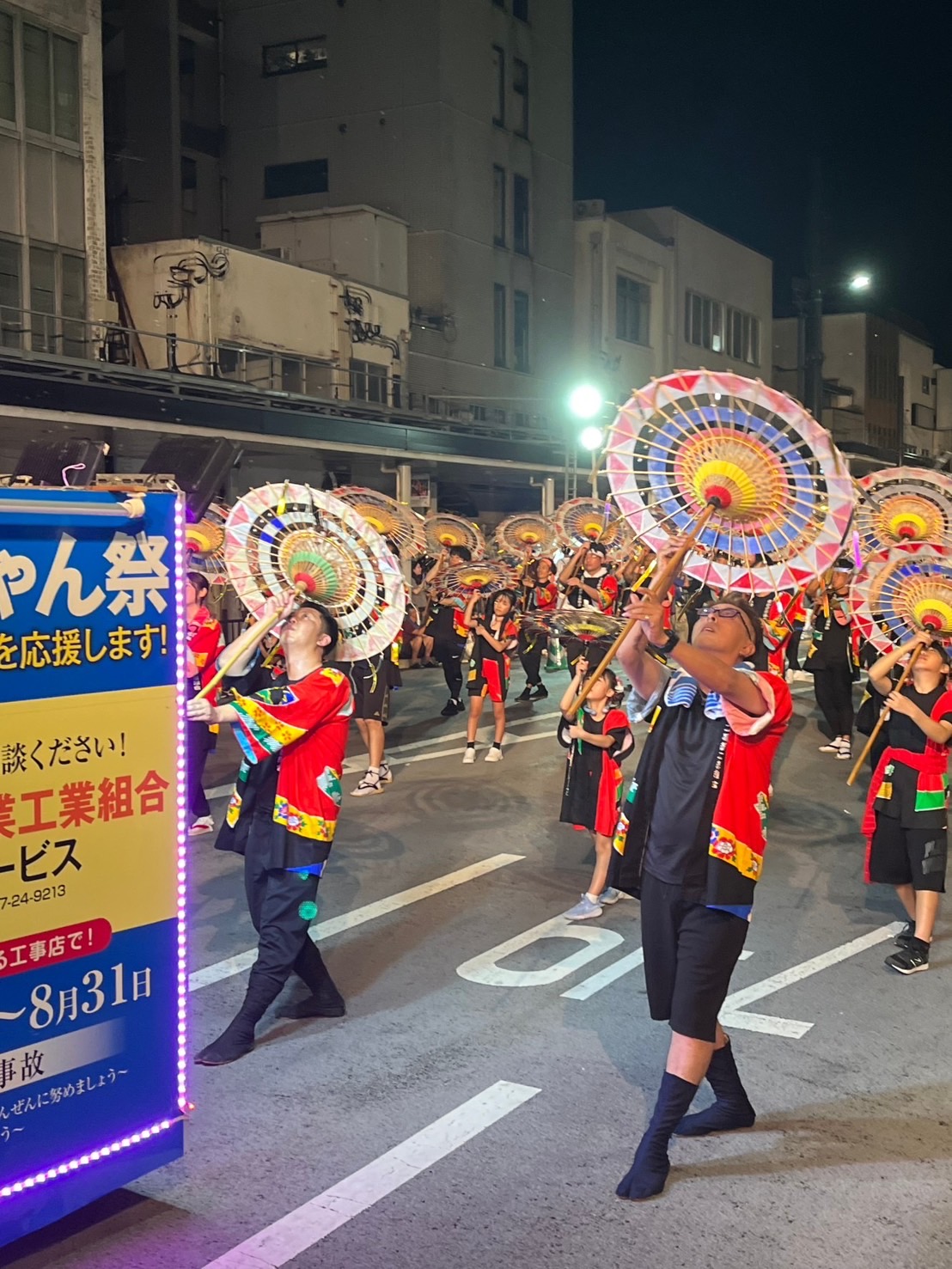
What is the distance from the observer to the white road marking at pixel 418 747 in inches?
431

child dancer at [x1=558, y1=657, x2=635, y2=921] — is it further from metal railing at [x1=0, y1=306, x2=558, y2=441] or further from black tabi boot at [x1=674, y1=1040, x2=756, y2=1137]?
metal railing at [x1=0, y1=306, x2=558, y2=441]

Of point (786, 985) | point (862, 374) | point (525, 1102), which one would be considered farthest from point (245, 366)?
point (862, 374)

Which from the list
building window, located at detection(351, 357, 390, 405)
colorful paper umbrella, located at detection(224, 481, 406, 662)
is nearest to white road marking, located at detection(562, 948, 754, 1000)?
colorful paper umbrella, located at detection(224, 481, 406, 662)

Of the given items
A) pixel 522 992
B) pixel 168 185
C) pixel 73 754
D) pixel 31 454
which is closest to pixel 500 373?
pixel 168 185

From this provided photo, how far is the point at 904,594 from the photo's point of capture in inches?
308

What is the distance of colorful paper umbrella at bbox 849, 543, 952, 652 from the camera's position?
7.55m

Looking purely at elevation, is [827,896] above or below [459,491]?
below

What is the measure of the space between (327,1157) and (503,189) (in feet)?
112

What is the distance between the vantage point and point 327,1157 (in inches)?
177

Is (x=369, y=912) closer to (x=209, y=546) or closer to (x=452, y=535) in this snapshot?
(x=209, y=546)

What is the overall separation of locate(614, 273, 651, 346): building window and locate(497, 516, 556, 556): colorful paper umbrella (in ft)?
61.0

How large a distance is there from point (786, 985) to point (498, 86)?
33.3m

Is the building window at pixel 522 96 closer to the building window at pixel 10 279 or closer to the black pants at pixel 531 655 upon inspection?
the building window at pixel 10 279

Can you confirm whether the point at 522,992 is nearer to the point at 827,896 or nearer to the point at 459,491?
the point at 827,896
